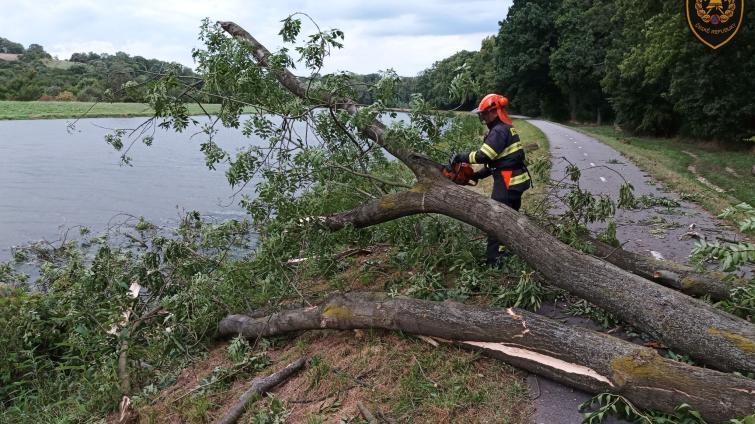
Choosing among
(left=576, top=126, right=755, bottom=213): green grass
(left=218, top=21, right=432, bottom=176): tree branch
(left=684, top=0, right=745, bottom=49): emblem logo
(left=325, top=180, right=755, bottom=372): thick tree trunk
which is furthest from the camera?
(left=684, top=0, right=745, bottom=49): emblem logo

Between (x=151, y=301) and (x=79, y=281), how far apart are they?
82 centimetres

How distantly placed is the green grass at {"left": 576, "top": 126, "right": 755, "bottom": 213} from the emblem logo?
3231 millimetres

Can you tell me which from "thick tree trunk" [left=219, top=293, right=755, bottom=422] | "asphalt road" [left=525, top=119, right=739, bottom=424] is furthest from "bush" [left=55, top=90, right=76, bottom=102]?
"thick tree trunk" [left=219, top=293, right=755, bottom=422]

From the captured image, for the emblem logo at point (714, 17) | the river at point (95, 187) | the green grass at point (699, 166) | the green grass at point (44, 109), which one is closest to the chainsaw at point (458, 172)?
the river at point (95, 187)

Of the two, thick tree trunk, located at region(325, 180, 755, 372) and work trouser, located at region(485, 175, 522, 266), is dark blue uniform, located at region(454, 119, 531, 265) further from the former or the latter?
thick tree trunk, located at region(325, 180, 755, 372)

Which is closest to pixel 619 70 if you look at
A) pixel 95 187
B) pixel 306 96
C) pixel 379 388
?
pixel 95 187

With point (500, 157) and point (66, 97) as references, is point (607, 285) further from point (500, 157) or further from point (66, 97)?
point (66, 97)

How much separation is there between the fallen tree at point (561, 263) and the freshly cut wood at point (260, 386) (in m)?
1.62

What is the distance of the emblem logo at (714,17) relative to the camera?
1126 centimetres

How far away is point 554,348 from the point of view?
12.5 feet

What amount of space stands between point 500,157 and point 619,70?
25316 millimetres

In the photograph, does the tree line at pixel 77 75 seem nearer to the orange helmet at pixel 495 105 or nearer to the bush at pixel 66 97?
the bush at pixel 66 97

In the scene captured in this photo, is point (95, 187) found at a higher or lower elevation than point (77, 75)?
lower

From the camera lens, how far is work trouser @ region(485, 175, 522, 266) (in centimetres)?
554
